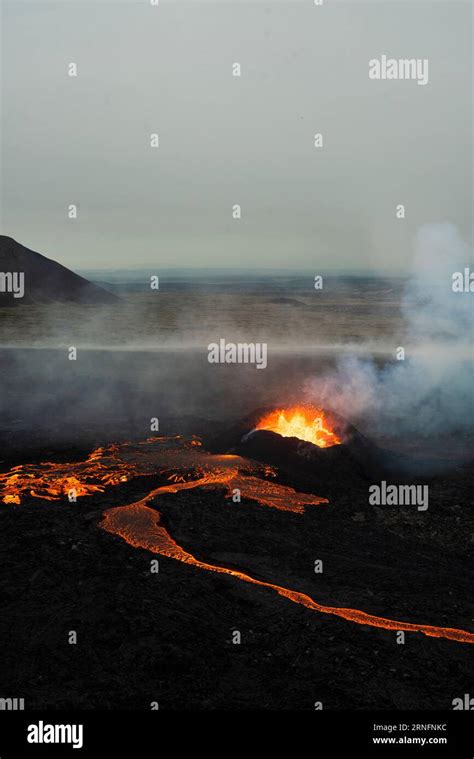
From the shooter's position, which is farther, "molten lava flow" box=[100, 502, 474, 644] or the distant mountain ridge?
the distant mountain ridge

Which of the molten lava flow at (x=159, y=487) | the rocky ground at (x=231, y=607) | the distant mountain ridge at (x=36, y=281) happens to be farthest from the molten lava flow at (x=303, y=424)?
the distant mountain ridge at (x=36, y=281)

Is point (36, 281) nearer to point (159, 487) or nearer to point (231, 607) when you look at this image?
point (159, 487)

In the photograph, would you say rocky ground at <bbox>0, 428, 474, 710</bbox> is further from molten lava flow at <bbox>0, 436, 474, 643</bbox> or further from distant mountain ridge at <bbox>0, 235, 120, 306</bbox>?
distant mountain ridge at <bbox>0, 235, 120, 306</bbox>

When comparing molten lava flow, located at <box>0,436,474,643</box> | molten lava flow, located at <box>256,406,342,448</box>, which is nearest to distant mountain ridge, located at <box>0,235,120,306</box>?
molten lava flow, located at <box>0,436,474,643</box>

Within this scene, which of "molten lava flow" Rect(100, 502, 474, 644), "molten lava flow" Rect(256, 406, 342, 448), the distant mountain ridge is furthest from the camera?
the distant mountain ridge

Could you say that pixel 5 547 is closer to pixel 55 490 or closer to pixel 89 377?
pixel 55 490

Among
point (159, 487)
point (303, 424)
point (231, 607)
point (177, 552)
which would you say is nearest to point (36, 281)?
point (303, 424)

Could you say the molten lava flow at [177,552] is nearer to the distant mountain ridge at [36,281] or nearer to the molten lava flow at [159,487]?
the molten lava flow at [159,487]
